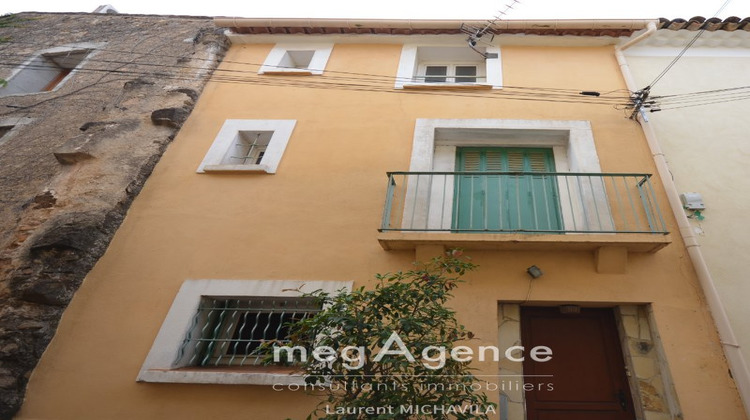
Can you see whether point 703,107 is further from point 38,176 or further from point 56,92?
point 56,92

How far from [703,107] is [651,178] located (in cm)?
203

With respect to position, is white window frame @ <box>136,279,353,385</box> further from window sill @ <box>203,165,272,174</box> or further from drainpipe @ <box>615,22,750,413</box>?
drainpipe @ <box>615,22,750,413</box>

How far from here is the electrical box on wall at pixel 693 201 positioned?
15.3 ft

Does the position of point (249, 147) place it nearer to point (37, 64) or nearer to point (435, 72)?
point (435, 72)

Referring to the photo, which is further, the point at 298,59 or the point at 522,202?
the point at 298,59

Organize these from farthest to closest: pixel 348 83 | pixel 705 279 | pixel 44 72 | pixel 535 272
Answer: pixel 44 72 → pixel 348 83 → pixel 535 272 → pixel 705 279

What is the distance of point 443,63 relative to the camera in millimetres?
7723

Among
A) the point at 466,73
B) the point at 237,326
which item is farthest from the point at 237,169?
the point at 466,73

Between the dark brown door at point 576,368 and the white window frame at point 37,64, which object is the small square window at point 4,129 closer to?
the white window frame at point 37,64

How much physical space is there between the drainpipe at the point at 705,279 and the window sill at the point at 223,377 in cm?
408

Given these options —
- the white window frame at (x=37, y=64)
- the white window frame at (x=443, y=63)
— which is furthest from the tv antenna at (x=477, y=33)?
the white window frame at (x=37, y=64)

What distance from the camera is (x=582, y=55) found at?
→ 690cm

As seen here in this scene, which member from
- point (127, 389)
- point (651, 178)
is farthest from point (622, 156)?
point (127, 389)

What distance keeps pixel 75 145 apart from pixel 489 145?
254 inches
